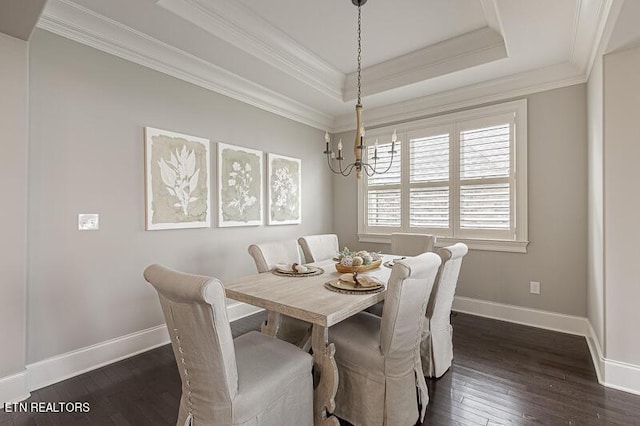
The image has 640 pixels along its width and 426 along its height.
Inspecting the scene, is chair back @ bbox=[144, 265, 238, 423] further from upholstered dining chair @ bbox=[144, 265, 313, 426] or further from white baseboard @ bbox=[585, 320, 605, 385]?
white baseboard @ bbox=[585, 320, 605, 385]

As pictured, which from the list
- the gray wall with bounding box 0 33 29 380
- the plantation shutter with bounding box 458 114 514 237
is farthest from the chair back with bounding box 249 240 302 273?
the plantation shutter with bounding box 458 114 514 237

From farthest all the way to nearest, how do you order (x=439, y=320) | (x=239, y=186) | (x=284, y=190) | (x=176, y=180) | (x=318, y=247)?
(x=284, y=190) → (x=239, y=186) → (x=318, y=247) → (x=176, y=180) → (x=439, y=320)

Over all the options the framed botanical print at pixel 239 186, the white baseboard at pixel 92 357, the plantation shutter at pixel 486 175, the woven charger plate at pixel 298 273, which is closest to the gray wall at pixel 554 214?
the plantation shutter at pixel 486 175

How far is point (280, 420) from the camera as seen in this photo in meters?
1.50

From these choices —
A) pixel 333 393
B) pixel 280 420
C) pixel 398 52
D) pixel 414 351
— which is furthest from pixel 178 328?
pixel 398 52

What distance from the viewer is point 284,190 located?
4223 millimetres

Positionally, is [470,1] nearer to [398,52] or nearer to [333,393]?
[398,52]

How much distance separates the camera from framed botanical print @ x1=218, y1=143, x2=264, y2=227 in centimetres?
345

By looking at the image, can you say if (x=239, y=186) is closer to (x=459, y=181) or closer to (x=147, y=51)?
(x=147, y=51)

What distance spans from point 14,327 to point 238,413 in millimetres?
1855

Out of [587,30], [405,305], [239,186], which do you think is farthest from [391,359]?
[587,30]

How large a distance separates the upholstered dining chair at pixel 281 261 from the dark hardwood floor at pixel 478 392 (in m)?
0.85

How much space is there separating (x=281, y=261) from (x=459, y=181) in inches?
97.0

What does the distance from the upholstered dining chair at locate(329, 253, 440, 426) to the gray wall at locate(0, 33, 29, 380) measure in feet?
7.03
